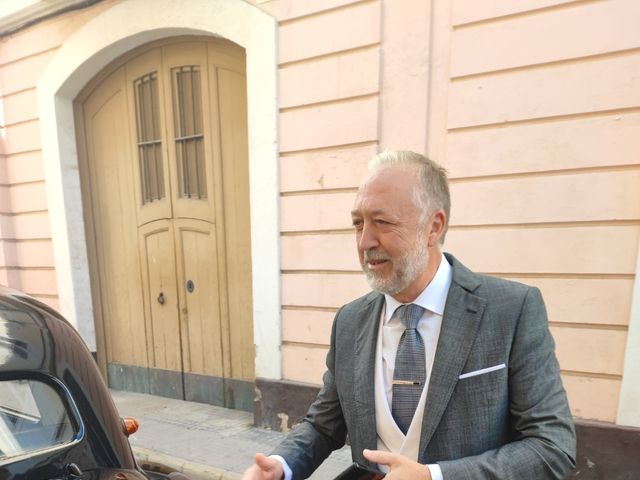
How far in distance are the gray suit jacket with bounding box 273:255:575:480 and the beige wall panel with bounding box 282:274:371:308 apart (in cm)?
239

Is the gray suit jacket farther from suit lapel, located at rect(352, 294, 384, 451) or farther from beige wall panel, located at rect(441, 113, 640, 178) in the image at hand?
beige wall panel, located at rect(441, 113, 640, 178)

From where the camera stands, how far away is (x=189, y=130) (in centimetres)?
491

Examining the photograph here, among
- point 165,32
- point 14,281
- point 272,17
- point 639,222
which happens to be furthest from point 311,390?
point 14,281

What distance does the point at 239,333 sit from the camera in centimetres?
488

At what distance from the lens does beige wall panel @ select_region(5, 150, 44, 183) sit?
18.9 ft

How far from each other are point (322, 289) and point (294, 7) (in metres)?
2.61

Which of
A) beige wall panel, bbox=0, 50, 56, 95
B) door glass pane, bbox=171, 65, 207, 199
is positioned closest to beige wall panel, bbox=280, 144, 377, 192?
door glass pane, bbox=171, 65, 207, 199

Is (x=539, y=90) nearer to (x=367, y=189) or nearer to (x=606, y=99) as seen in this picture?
(x=606, y=99)

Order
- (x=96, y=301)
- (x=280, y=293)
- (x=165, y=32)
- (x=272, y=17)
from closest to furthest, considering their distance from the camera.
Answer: (x=272, y=17), (x=280, y=293), (x=165, y=32), (x=96, y=301)

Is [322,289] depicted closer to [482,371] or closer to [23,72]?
[482,371]

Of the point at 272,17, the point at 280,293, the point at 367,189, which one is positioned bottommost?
the point at 280,293

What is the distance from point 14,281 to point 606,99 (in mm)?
7528

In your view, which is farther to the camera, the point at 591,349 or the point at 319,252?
the point at 319,252

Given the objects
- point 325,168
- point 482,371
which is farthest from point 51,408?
point 325,168
